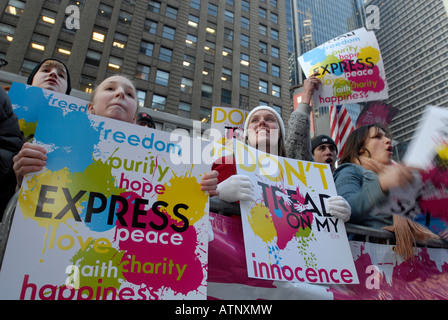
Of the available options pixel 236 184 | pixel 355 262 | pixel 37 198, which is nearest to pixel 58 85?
pixel 37 198

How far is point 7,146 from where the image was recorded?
6.12ft

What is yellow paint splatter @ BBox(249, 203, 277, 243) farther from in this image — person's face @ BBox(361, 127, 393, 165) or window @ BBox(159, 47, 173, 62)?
window @ BBox(159, 47, 173, 62)

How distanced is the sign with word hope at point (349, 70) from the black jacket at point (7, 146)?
3973 millimetres

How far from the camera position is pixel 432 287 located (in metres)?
2.50

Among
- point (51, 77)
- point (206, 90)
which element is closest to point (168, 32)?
point (206, 90)

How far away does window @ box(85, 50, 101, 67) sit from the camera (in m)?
26.7

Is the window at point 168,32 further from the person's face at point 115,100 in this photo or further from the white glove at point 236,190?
the white glove at point 236,190

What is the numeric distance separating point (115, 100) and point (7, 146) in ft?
2.74

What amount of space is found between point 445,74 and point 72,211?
131500 millimetres

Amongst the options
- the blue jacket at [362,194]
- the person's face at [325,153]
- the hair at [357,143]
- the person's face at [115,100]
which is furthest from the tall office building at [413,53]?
the person's face at [115,100]

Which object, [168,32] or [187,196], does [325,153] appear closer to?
[187,196]

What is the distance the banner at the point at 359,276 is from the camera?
1.88 meters

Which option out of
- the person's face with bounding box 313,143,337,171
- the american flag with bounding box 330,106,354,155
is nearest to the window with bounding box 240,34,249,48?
the american flag with bounding box 330,106,354,155

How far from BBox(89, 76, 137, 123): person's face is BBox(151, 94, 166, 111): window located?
26.5 metres
